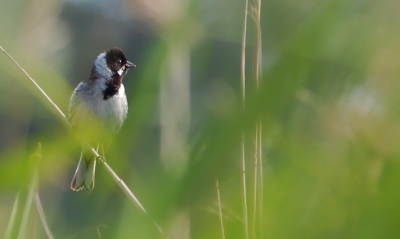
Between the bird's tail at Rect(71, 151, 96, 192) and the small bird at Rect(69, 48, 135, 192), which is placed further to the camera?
the small bird at Rect(69, 48, 135, 192)

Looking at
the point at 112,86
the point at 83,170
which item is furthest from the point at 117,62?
the point at 83,170

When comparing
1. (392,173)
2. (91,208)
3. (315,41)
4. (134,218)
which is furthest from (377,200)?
(91,208)

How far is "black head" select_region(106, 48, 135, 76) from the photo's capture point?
222 centimetres

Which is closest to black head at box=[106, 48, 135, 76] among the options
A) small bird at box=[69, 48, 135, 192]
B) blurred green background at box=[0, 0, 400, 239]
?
small bird at box=[69, 48, 135, 192]

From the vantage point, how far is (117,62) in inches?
88.0

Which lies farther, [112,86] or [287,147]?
[112,86]

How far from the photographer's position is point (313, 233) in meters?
0.40

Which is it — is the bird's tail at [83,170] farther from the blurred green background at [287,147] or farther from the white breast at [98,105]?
the blurred green background at [287,147]

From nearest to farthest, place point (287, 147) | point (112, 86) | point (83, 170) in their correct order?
point (287, 147)
point (83, 170)
point (112, 86)

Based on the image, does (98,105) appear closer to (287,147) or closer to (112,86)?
(112,86)

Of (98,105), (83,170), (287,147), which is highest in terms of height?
(287,147)

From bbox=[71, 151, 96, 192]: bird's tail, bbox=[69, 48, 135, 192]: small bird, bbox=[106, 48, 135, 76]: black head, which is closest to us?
bbox=[71, 151, 96, 192]: bird's tail

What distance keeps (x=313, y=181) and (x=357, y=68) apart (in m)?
0.15

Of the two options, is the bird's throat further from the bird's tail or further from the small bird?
the bird's tail
